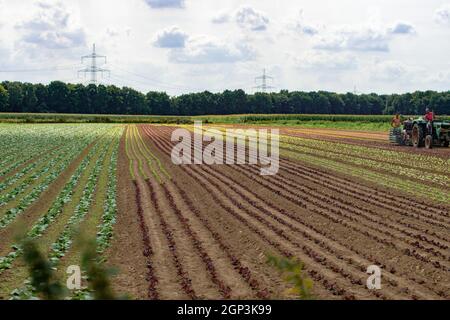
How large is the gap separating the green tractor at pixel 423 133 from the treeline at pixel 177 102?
294 feet

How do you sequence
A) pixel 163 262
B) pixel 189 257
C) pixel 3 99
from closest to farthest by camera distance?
1. pixel 163 262
2. pixel 189 257
3. pixel 3 99

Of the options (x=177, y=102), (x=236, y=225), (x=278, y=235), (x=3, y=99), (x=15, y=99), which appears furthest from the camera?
(x=177, y=102)

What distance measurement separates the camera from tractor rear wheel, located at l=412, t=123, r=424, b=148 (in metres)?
30.8

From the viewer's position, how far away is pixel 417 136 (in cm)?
3112

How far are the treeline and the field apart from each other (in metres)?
Result: 103

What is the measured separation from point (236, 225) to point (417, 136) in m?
20.4

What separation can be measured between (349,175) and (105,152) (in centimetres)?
1527

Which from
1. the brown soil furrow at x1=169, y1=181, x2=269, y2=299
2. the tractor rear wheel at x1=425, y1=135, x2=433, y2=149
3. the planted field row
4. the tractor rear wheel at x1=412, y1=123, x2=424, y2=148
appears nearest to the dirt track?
the brown soil furrow at x1=169, y1=181, x2=269, y2=299

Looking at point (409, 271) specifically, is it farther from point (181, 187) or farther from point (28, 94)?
point (28, 94)

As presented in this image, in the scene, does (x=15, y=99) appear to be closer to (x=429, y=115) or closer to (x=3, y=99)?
(x=3, y=99)

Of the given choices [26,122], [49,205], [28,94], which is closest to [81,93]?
[28,94]

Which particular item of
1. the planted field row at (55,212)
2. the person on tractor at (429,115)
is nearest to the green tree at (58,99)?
the planted field row at (55,212)

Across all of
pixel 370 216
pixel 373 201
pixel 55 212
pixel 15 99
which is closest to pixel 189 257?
pixel 370 216

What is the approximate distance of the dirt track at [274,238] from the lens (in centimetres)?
862
